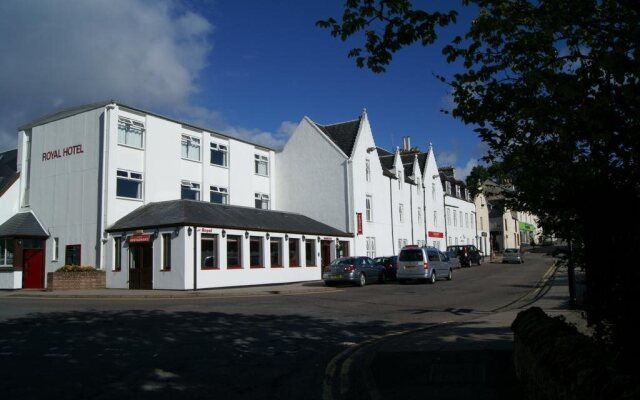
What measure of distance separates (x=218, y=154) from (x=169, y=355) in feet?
88.6

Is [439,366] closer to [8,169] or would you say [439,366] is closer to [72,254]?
[72,254]

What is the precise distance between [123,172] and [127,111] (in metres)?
3.29

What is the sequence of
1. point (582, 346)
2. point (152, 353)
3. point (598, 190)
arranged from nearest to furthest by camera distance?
point (582, 346), point (598, 190), point (152, 353)

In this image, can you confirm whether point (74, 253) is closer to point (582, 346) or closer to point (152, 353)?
point (152, 353)

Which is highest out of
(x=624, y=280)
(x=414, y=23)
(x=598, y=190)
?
(x=414, y=23)

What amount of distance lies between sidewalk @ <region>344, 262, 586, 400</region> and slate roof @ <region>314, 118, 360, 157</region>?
2754cm

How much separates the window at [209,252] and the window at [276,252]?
4357 mm

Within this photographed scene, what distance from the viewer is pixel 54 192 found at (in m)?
30.1

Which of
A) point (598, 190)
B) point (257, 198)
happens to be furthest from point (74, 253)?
point (598, 190)

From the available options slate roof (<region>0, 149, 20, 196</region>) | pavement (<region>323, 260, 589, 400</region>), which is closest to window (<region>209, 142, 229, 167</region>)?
slate roof (<region>0, 149, 20, 196</region>)

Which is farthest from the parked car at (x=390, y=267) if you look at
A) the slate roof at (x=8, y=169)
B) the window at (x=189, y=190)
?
the slate roof at (x=8, y=169)

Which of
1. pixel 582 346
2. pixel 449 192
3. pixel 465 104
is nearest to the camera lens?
pixel 582 346

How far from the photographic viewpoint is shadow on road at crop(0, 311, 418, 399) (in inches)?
266

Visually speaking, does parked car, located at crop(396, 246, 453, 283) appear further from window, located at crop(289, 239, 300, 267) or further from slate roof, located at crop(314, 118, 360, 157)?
slate roof, located at crop(314, 118, 360, 157)
